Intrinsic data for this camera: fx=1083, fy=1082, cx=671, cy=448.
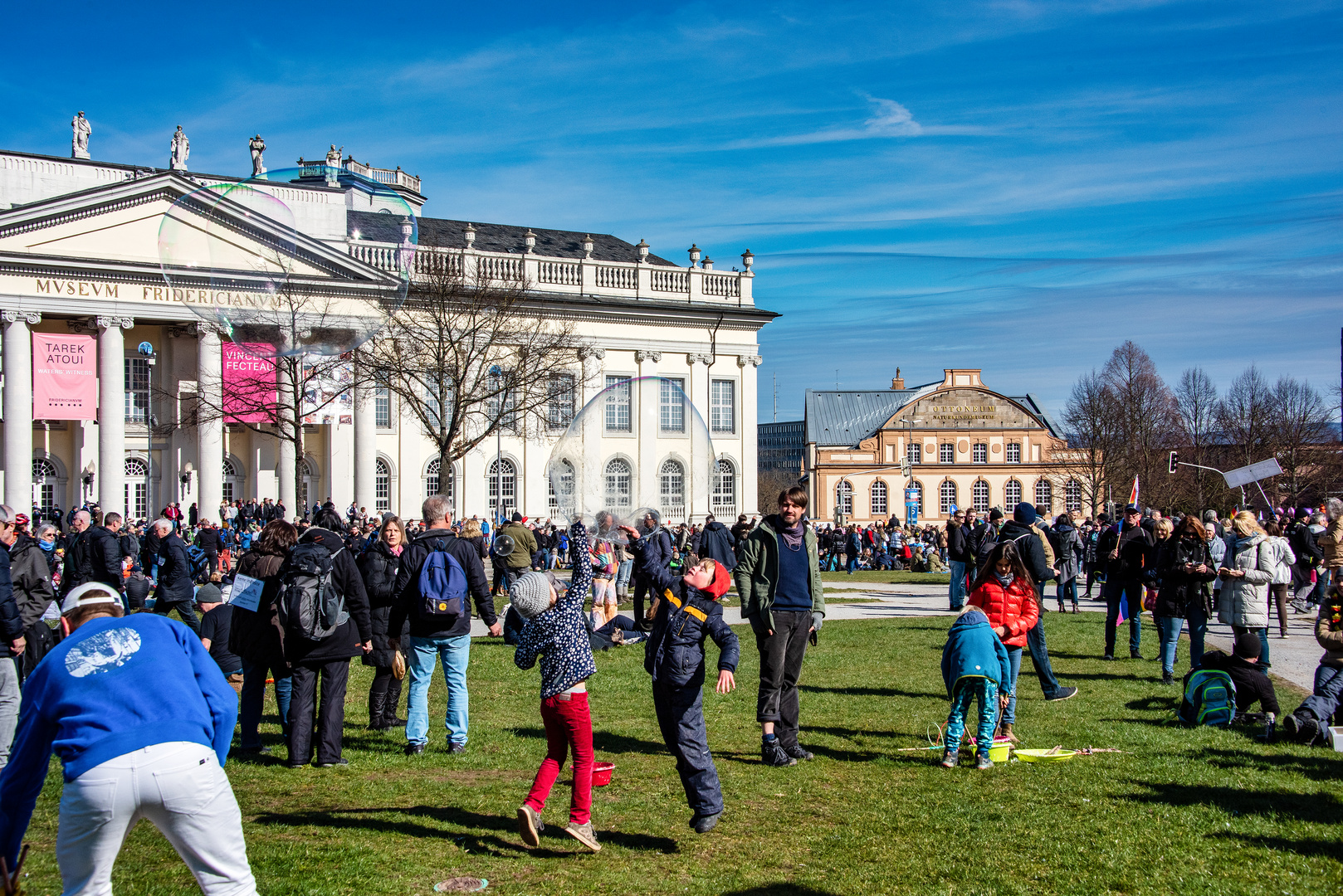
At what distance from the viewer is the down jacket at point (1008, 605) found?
9.21 metres

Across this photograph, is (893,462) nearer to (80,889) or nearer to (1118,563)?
(1118,563)

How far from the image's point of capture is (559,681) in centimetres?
628

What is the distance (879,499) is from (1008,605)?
292 ft

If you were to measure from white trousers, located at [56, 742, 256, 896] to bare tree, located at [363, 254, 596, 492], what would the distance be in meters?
26.9

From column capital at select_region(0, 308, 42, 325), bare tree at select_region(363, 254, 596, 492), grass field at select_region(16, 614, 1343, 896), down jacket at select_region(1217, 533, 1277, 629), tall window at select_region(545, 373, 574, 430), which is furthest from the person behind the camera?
column capital at select_region(0, 308, 42, 325)

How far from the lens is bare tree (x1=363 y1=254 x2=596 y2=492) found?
32844 mm

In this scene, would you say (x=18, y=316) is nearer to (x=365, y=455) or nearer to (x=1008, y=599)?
(x=365, y=455)

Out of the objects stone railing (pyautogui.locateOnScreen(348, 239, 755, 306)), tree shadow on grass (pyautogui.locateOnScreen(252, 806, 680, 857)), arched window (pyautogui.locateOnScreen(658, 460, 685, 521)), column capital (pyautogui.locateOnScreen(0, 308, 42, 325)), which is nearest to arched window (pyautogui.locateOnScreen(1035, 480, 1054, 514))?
stone railing (pyautogui.locateOnScreen(348, 239, 755, 306))

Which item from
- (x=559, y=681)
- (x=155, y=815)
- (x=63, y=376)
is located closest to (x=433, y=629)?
(x=559, y=681)

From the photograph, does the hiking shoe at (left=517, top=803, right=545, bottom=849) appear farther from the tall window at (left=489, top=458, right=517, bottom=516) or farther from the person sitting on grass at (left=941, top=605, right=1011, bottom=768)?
the tall window at (left=489, top=458, right=517, bottom=516)

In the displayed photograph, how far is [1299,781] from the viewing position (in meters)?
7.82

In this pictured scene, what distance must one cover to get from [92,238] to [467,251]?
14.2m

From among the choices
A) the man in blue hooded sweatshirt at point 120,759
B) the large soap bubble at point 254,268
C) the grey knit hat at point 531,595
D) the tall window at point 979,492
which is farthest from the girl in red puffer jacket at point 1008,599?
the tall window at point 979,492

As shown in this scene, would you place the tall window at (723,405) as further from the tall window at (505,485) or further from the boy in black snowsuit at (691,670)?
the boy in black snowsuit at (691,670)
